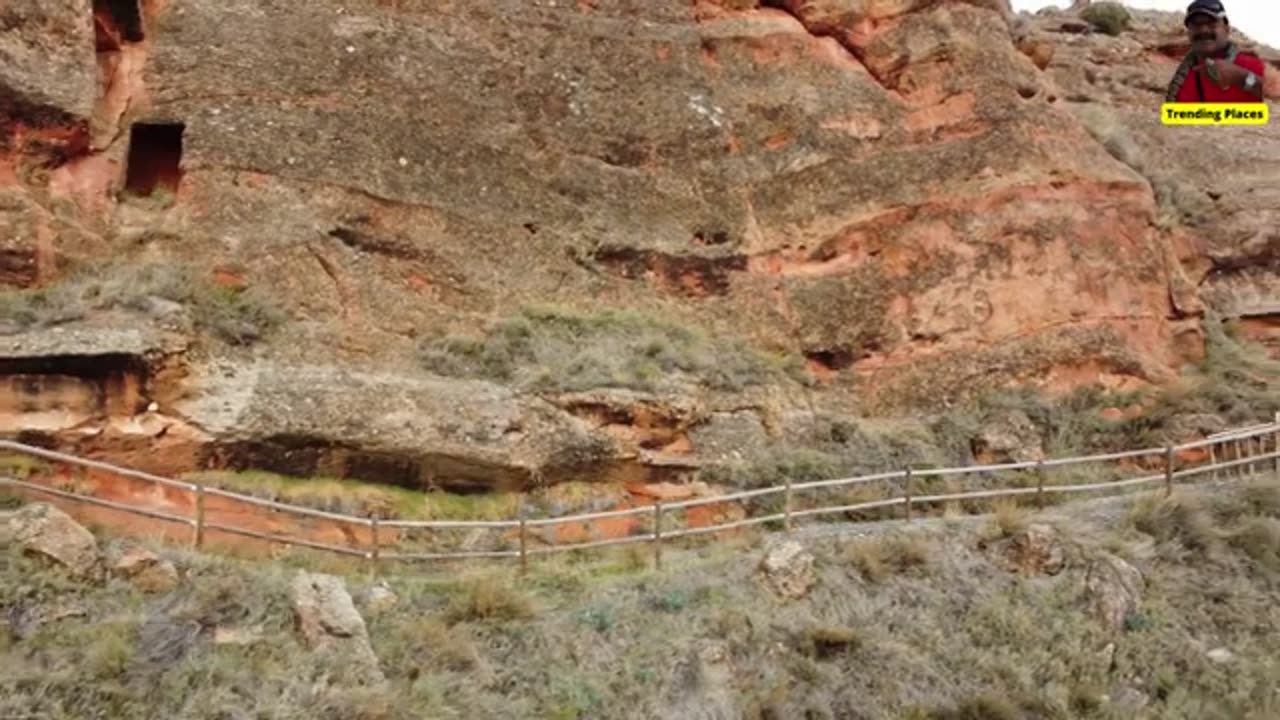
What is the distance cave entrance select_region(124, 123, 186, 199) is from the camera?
1487 cm

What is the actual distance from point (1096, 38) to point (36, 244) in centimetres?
2030

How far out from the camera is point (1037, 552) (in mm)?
12141

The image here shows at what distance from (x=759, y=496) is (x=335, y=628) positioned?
558 cm

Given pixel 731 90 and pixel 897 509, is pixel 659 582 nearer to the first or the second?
pixel 897 509

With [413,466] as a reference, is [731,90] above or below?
above

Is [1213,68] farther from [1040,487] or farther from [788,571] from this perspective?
[788,571]

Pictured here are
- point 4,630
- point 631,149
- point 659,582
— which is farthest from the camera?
point 631,149

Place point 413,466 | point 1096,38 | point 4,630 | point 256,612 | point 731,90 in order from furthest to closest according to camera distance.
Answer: point 1096,38, point 731,90, point 413,466, point 256,612, point 4,630

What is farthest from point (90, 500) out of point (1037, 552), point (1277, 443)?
point (1277, 443)

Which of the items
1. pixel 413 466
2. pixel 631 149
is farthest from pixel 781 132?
pixel 413 466

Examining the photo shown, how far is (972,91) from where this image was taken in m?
18.4

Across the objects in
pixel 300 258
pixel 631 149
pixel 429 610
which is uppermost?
pixel 631 149

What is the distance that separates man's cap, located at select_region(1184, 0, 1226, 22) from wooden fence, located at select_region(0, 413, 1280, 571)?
32.9ft

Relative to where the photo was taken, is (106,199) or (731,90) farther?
(731,90)
